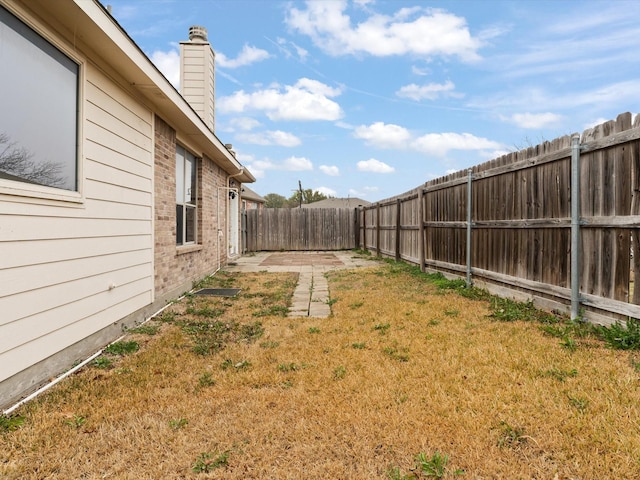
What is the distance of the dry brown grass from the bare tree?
1.50 metres

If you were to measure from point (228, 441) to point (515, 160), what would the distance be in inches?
192

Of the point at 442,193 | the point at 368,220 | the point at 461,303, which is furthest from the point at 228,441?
the point at 368,220

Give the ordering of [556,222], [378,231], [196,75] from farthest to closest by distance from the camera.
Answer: [378,231]
[196,75]
[556,222]

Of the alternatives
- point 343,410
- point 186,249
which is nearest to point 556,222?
point 343,410

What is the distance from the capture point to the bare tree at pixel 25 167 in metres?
2.31

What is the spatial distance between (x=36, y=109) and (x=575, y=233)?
191 inches

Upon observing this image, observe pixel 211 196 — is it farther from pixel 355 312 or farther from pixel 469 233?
pixel 469 233

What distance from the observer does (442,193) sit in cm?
735

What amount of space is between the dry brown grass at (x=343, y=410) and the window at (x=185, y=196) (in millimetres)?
3080

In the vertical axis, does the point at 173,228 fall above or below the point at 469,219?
below

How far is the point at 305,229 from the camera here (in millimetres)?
16719

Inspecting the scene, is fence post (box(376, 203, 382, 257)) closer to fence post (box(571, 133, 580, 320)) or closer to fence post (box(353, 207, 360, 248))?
fence post (box(353, 207, 360, 248))

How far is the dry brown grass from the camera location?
5.66ft

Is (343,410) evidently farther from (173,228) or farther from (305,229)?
(305,229)
